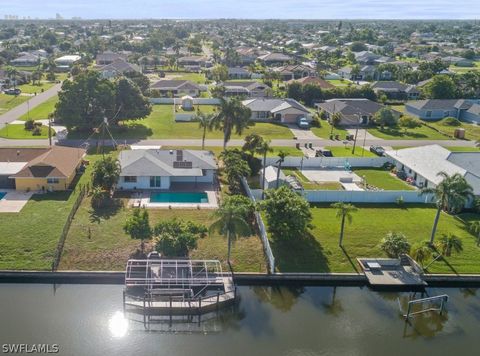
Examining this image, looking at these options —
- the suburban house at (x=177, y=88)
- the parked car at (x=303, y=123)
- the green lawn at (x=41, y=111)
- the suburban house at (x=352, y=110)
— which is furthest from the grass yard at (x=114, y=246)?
the suburban house at (x=177, y=88)

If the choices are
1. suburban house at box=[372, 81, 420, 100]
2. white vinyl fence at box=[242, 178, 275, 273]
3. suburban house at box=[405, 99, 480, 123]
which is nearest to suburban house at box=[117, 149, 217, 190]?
white vinyl fence at box=[242, 178, 275, 273]

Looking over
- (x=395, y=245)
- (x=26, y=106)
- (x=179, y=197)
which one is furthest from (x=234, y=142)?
(x=26, y=106)

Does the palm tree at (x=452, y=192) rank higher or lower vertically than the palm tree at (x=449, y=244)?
higher

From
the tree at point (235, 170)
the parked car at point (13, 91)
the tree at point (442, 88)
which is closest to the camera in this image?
the tree at point (235, 170)

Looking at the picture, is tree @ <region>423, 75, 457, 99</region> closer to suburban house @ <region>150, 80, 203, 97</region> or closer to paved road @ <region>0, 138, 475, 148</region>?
paved road @ <region>0, 138, 475, 148</region>

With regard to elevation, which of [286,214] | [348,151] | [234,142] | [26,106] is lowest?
[26,106]

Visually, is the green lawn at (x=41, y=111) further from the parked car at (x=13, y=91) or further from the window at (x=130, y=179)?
the window at (x=130, y=179)

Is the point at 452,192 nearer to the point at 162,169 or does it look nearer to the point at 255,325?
the point at 255,325
